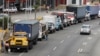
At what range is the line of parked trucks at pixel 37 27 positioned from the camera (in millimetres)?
41719

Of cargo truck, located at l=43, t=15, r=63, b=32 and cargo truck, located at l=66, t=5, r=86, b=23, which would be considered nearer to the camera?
cargo truck, located at l=43, t=15, r=63, b=32

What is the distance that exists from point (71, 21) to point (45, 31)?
80.1 feet

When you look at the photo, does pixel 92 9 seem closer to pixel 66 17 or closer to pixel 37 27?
pixel 66 17

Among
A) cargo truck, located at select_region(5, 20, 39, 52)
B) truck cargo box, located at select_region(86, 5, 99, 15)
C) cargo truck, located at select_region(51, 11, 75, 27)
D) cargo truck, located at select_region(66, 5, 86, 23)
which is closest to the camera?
cargo truck, located at select_region(5, 20, 39, 52)

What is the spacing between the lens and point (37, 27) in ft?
159

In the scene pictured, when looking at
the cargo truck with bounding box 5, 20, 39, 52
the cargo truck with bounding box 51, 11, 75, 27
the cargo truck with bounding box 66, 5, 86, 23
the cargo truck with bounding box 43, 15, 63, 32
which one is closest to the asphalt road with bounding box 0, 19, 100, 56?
the cargo truck with bounding box 5, 20, 39, 52

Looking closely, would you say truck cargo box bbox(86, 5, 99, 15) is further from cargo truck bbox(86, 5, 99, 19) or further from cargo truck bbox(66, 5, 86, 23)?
cargo truck bbox(66, 5, 86, 23)

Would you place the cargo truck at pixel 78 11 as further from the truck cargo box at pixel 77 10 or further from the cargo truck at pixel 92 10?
the cargo truck at pixel 92 10

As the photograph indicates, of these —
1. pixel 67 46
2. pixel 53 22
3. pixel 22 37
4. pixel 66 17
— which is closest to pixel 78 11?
pixel 66 17

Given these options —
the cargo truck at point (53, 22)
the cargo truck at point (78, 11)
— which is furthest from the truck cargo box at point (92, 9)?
the cargo truck at point (53, 22)

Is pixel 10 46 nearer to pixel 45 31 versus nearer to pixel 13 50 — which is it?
pixel 13 50

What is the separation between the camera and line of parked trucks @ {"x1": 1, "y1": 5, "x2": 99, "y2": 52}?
41.7m

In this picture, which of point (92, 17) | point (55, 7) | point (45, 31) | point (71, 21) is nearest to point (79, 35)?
point (45, 31)

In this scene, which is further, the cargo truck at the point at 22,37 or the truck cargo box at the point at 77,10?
the truck cargo box at the point at 77,10
